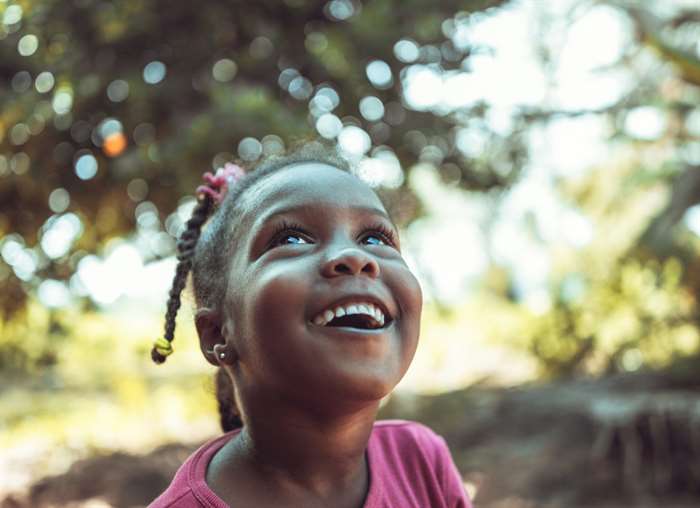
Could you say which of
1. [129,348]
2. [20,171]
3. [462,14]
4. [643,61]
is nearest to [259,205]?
[20,171]

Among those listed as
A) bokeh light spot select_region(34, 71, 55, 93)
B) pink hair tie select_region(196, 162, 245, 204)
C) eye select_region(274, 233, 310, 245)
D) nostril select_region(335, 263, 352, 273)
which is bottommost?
nostril select_region(335, 263, 352, 273)

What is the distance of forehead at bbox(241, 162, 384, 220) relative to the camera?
4.80 feet

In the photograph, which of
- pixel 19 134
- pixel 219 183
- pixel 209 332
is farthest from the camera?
pixel 19 134

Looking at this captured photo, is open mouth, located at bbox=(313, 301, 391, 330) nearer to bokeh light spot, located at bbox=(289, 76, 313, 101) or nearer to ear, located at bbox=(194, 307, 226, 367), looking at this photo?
ear, located at bbox=(194, 307, 226, 367)

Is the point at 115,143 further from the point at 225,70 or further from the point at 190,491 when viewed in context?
the point at 190,491

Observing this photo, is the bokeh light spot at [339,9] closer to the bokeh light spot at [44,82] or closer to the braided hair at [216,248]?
the bokeh light spot at [44,82]

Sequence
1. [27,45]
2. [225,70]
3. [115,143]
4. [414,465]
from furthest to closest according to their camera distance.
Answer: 1. [225,70]
2. [115,143]
3. [27,45]
4. [414,465]

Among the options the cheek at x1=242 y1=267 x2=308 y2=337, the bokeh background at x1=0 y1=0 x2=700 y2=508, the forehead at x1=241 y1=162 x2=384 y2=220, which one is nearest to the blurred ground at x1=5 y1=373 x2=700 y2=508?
the bokeh background at x1=0 y1=0 x2=700 y2=508

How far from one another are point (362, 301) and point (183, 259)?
0.66 m

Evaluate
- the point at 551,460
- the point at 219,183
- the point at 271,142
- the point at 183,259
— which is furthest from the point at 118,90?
the point at 551,460

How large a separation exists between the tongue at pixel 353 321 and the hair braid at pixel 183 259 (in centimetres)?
54

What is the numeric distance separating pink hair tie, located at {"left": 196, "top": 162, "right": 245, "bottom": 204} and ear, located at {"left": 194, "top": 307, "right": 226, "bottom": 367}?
38 cm

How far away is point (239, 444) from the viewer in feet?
5.13

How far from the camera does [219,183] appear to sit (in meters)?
1.94
